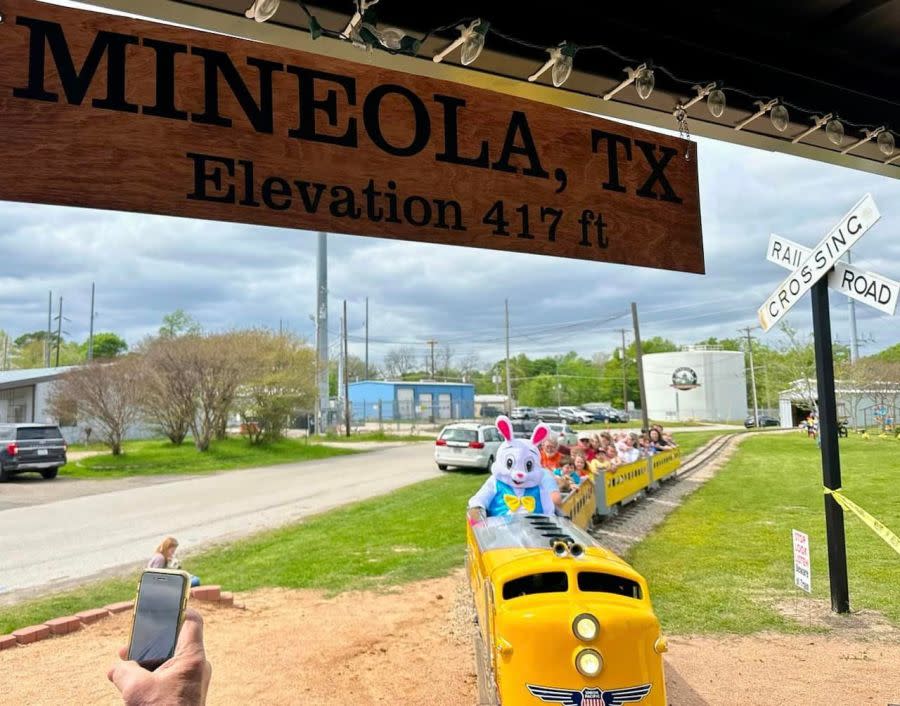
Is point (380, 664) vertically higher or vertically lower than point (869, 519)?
lower

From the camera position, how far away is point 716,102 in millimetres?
3389

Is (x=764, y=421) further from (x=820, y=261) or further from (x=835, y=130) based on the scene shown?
(x=835, y=130)

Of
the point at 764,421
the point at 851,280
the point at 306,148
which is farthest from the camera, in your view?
the point at 764,421

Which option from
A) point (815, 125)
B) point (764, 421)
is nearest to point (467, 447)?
point (815, 125)

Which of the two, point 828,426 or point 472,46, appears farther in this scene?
point 828,426

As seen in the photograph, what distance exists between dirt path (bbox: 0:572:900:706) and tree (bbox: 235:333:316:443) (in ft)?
69.3

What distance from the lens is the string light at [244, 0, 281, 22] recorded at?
2.44 m

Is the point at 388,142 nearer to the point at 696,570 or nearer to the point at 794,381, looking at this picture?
the point at 696,570

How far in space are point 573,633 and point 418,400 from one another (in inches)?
2049

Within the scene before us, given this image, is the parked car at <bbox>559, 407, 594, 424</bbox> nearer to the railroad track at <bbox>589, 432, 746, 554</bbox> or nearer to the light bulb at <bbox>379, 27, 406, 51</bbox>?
the railroad track at <bbox>589, 432, 746, 554</bbox>

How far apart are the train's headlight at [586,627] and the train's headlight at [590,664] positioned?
66 millimetres

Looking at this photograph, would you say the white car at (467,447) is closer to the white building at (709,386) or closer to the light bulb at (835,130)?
the light bulb at (835,130)

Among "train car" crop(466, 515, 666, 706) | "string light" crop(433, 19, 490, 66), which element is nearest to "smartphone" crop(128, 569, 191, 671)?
"train car" crop(466, 515, 666, 706)

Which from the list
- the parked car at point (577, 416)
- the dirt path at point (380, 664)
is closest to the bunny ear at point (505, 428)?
the dirt path at point (380, 664)
